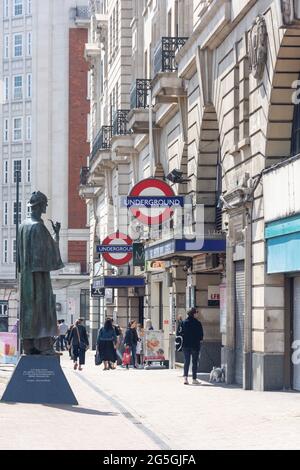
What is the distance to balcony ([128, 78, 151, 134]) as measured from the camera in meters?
41.3

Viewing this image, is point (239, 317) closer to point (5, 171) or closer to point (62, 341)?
point (62, 341)

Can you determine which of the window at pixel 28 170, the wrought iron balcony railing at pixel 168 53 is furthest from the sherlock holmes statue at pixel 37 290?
the window at pixel 28 170

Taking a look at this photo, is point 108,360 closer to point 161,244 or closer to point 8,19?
point 161,244

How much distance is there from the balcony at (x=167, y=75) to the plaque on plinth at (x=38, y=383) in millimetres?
15880

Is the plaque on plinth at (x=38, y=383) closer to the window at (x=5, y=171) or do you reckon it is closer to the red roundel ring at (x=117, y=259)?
the red roundel ring at (x=117, y=259)

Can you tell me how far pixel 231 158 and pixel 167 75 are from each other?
7361 mm

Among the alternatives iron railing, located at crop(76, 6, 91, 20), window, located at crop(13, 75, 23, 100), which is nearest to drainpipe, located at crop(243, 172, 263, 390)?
iron railing, located at crop(76, 6, 91, 20)

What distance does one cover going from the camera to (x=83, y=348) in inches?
1497

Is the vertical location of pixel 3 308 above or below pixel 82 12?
below

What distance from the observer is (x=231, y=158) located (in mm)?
28312

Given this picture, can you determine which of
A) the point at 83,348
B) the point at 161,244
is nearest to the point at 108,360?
the point at 83,348

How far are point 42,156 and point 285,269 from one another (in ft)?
226

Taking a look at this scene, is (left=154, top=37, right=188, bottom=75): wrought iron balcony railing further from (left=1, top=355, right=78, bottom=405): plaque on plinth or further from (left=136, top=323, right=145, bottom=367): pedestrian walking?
(left=1, top=355, right=78, bottom=405): plaque on plinth

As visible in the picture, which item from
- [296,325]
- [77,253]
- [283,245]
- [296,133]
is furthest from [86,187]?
[283,245]
